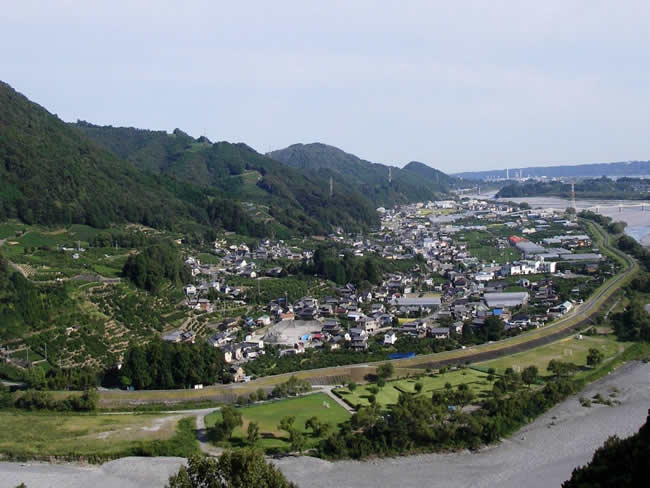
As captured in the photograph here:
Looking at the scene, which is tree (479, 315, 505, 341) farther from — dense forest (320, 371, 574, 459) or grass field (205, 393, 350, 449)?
grass field (205, 393, 350, 449)

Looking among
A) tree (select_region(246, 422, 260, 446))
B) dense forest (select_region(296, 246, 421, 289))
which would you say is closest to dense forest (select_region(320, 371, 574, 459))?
tree (select_region(246, 422, 260, 446))

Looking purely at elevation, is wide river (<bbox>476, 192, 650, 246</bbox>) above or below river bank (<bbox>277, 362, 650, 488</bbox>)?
above

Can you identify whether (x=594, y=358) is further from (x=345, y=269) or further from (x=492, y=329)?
(x=345, y=269)

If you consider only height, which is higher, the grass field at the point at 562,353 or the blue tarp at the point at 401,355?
the blue tarp at the point at 401,355

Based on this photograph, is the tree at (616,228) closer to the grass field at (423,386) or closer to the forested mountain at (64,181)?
the forested mountain at (64,181)

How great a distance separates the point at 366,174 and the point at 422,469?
302 feet

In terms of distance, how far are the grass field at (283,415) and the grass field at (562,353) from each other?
16.2ft

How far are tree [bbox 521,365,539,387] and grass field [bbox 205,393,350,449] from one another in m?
4.42

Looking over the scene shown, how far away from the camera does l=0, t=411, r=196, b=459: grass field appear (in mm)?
12805

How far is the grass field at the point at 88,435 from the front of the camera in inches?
504

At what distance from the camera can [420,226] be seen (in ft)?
168

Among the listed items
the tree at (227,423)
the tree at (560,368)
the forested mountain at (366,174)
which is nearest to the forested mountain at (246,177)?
the forested mountain at (366,174)

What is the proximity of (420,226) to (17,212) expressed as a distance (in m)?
30.3

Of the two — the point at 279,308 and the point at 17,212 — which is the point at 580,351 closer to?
the point at 279,308
